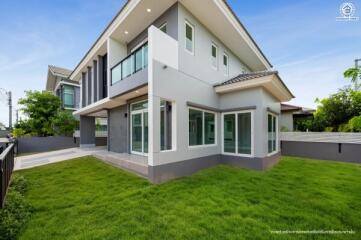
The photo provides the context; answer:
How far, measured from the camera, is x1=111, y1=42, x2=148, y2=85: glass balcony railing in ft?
21.5

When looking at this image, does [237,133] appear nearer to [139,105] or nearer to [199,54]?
[199,54]

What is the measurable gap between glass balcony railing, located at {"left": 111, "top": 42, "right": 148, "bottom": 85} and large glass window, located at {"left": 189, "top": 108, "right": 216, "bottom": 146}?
111 inches

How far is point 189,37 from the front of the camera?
729 cm

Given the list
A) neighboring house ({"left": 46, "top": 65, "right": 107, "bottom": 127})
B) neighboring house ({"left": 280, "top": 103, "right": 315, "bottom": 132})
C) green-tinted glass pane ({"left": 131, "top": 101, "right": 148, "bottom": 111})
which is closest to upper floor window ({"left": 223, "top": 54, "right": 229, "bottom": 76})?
green-tinted glass pane ({"left": 131, "top": 101, "right": 148, "bottom": 111})

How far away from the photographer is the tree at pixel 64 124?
630 inches

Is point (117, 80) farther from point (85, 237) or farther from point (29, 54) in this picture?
point (29, 54)

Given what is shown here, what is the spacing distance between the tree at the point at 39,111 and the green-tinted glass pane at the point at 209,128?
15595 mm

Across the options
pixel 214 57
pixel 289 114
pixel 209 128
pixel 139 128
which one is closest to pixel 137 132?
pixel 139 128

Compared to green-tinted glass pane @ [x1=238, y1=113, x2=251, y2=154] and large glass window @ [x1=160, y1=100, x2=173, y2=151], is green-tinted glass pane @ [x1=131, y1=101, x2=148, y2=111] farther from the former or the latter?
green-tinted glass pane @ [x1=238, y1=113, x2=251, y2=154]

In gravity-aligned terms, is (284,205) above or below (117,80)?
below

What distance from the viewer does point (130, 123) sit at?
9.19 metres

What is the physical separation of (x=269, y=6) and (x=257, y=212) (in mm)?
11655

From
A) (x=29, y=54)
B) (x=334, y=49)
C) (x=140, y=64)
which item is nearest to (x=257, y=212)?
(x=140, y=64)

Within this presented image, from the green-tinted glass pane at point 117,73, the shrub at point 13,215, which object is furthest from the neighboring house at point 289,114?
the shrub at point 13,215
